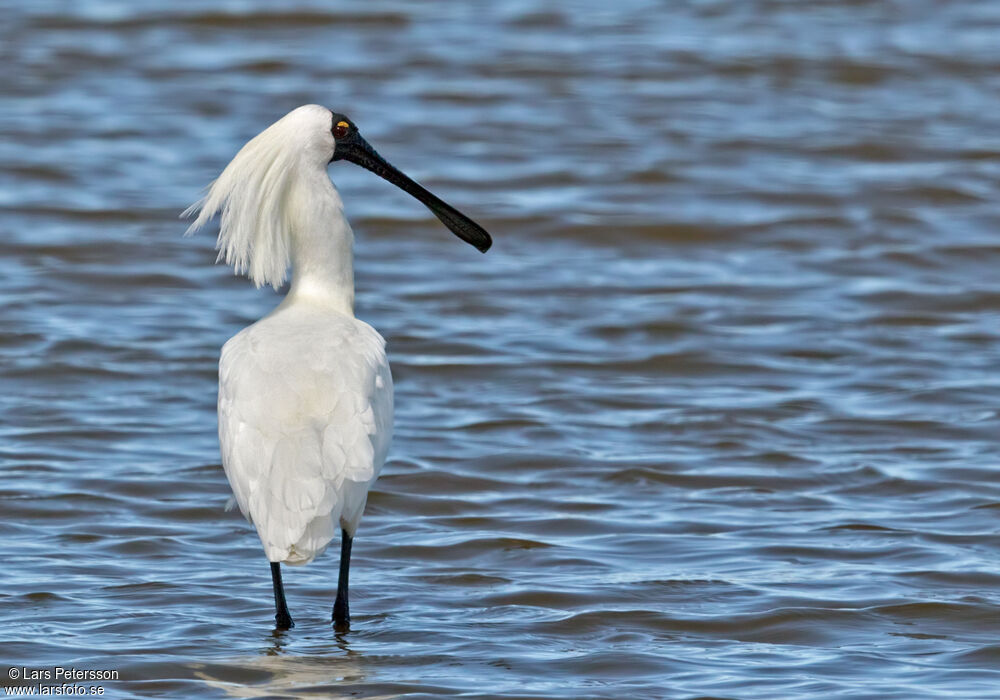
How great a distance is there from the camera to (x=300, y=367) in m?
6.38

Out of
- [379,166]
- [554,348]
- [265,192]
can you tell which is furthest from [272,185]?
[554,348]

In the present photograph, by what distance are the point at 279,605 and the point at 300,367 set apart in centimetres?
84

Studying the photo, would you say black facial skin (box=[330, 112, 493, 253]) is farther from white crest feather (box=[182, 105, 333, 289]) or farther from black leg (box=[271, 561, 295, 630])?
black leg (box=[271, 561, 295, 630])

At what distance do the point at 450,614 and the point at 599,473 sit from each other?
197 centimetres

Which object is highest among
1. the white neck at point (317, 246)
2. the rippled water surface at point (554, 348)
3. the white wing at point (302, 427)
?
the white neck at point (317, 246)

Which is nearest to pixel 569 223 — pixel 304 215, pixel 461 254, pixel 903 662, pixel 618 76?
pixel 461 254

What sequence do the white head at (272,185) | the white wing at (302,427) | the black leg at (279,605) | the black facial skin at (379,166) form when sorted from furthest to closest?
the black facial skin at (379,166), the white head at (272,185), the black leg at (279,605), the white wing at (302,427)

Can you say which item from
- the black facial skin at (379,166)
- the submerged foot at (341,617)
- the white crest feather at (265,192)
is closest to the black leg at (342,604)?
the submerged foot at (341,617)

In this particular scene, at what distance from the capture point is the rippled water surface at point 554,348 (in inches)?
252

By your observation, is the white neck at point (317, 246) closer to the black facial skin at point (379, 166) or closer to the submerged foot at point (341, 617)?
the black facial skin at point (379, 166)

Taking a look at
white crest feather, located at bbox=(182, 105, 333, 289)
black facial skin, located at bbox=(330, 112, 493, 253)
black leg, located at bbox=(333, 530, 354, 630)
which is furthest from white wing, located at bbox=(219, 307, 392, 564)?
black facial skin, located at bbox=(330, 112, 493, 253)

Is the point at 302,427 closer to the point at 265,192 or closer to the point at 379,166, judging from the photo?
the point at 265,192

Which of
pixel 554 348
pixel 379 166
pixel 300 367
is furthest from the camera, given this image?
pixel 554 348

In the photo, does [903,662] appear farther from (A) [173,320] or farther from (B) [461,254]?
(B) [461,254]
